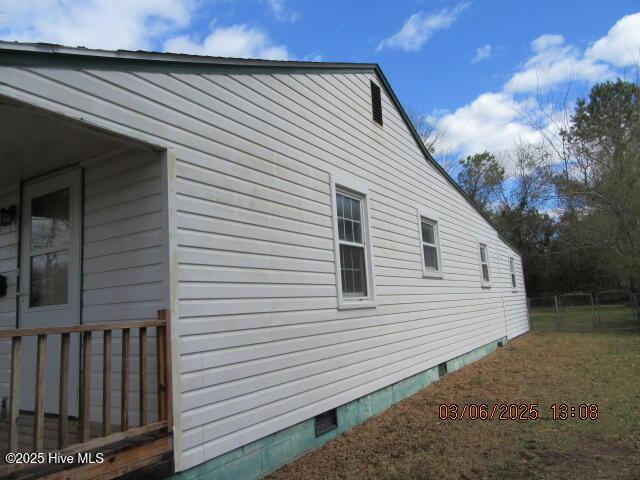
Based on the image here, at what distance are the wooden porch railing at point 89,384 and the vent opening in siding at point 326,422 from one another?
209cm

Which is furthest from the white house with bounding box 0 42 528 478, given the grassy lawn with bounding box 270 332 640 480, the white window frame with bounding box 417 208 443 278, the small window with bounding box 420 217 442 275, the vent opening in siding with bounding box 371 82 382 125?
the small window with bounding box 420 217 442 275

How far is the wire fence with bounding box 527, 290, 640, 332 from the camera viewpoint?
17.6 meters

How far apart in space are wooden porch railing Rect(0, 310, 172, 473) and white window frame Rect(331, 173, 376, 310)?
2581 mm

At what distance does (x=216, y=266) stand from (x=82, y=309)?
1.19 metres

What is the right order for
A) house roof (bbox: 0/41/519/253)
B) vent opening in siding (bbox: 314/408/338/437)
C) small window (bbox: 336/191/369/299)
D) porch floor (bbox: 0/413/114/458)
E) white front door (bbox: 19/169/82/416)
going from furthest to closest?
small window (bbox: 336/191/369/299)
vent opening in siding (bbox: 314/408/338/437)
white front door (bbox: 19/169/82/416)
porch floor (bbox: 0/413/114/458)
house roof (bbox: 0/41/519/253)

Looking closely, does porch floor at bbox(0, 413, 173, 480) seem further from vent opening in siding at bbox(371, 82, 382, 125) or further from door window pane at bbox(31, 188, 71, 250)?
vent opening in siding at bbox(371, 82, 382, 125)

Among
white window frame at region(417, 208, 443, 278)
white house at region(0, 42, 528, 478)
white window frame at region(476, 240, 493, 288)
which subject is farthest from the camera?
white window frame at region(476, 240, 493, 288)

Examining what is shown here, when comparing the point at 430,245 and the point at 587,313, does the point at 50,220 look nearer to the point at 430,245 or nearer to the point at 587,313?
the point at 430,245

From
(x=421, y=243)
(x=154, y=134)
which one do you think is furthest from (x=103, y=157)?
(x=421, y=243)

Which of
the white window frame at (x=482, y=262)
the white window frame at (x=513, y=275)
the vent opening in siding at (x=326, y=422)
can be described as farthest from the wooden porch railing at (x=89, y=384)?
A: the white window frame at (x=513, y=275)

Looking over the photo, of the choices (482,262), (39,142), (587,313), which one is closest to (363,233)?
(39,142)

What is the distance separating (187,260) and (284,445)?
203cm

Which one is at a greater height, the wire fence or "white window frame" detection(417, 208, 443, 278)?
"white window frame" detection(417, 208, 443, 278)

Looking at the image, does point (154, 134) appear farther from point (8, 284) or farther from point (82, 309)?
point (8, 284)
